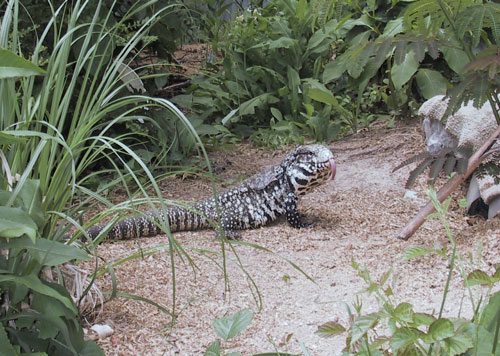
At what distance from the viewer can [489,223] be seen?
4512mm

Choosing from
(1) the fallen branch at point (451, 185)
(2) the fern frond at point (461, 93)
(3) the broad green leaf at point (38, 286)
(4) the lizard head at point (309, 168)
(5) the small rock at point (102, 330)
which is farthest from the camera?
(4) the lizard head at point (309, 168)

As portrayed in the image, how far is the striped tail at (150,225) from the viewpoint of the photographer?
15.8 feet

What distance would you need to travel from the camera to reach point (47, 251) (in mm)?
2352

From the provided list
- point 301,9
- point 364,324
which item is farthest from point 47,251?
point 301,9

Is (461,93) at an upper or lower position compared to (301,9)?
upper

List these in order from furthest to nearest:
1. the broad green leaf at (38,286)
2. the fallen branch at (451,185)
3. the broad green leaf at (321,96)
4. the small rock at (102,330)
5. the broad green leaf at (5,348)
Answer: the broad green leaf at (321,96)
the fallen branch at (451,185)
the small rock at (102,330)
the broad green leaf at (38,286)
the broad green leaf at (5,348)

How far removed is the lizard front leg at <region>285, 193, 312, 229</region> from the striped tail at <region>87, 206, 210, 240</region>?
0.66 m

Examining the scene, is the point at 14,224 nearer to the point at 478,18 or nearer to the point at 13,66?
the point at 13,66

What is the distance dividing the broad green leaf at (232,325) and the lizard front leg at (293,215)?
9.27 ft

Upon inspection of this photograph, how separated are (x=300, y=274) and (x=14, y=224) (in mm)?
2100

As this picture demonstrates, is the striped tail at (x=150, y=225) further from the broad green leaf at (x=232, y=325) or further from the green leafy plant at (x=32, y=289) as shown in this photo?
the broad green leaf at (x=232, y=325)

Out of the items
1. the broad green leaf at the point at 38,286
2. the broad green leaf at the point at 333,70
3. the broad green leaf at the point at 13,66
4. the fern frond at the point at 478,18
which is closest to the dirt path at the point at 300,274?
the broad green leaf at the point at 38,286

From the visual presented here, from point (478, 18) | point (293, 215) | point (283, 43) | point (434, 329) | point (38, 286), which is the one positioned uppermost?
point (478, 18)

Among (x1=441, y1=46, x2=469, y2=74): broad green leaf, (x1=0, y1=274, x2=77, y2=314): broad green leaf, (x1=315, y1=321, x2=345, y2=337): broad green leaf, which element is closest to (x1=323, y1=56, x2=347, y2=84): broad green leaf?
(x1=441, y1=46, x2=469, y2=74): broad green leaf
